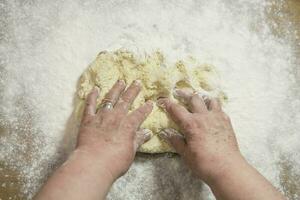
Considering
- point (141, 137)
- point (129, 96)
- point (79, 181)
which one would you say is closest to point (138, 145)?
point (141, 137)

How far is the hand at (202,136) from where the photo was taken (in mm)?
1102

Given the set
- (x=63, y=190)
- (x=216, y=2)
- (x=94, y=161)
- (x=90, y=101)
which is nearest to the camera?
(x=63, y=190)

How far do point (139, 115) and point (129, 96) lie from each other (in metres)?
0.07

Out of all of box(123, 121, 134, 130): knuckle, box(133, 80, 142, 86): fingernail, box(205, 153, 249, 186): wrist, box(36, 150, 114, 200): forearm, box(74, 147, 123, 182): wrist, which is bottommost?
box(36, 150, 114, 200): forearm

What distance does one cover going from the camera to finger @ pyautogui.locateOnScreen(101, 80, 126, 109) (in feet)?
3.89

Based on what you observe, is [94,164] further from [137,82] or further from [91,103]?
[137,82]

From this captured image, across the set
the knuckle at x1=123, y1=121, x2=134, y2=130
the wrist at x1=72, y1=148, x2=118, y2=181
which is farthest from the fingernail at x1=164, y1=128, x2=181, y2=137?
the wrist at x1=72, y1=148, x2=118, y2=181

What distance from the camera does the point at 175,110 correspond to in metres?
1.19

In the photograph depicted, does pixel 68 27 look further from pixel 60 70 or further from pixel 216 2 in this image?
pixel 216 2

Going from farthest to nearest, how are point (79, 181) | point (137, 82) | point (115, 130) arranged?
point (137, 82) < point (115, 130) < point (79, 181)

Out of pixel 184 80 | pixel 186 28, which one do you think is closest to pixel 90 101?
pixel 184 80

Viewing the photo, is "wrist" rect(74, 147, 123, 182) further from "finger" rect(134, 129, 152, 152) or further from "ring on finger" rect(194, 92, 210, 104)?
"ring on finger" rect(194, 92, 210, 104)

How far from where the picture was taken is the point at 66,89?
4.15ft

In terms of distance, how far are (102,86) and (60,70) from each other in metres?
0.17
